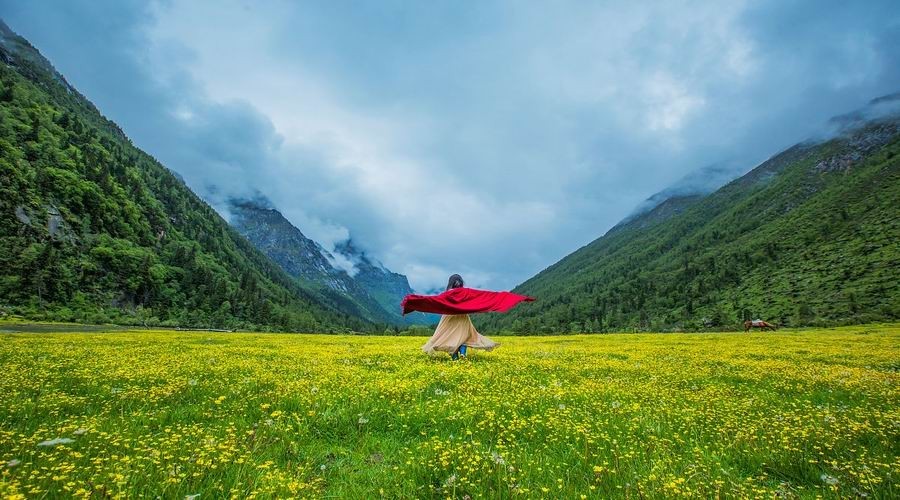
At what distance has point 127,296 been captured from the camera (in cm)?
17000

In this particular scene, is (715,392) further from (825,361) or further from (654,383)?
(825,361)

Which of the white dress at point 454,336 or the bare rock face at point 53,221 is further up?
the bare rock face at point 53,221

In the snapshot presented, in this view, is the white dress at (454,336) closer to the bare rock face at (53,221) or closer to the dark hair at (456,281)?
the dark hair at (456,281)

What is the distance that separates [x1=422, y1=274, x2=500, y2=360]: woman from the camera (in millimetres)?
18750

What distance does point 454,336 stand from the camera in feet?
61.9

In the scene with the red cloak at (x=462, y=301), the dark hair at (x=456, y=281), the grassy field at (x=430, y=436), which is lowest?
the grassy field at (x=430, y=436)

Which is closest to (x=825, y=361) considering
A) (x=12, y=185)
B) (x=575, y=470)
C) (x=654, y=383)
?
(x=654, y=383)

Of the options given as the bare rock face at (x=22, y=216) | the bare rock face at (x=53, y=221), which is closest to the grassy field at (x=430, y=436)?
the bare rock face at (x=22, y=216)

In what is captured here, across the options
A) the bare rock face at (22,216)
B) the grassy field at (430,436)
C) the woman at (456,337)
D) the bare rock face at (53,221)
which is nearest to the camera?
the grassy field at (430,436)

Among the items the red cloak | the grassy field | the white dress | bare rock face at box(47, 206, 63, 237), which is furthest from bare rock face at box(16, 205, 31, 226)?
the white dress

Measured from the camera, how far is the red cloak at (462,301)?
58.0 feet

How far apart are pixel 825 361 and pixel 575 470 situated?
24.0 metres

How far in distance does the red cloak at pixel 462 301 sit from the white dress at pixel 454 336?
0.99 m

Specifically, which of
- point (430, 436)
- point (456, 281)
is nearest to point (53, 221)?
point (456, 281)
